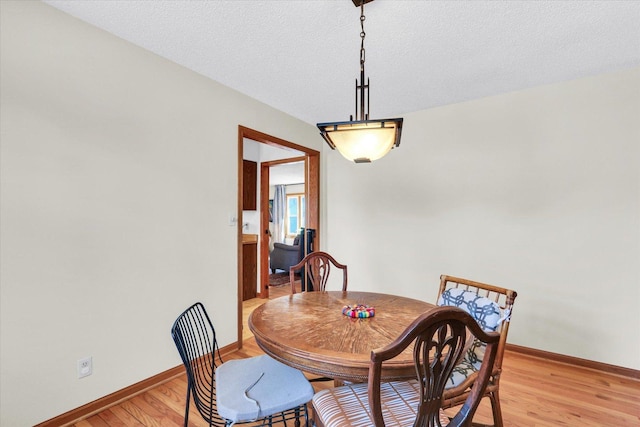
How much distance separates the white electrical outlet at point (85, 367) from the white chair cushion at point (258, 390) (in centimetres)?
98

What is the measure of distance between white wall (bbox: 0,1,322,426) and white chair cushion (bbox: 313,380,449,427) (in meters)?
1.48

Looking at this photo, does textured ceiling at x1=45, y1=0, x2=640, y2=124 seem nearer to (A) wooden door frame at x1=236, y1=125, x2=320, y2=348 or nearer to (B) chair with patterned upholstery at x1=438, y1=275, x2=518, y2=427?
(A) wooden door frame at x1=236, y1=125, x2=320, y2=348

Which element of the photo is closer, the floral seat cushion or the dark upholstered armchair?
the floral seat cushion

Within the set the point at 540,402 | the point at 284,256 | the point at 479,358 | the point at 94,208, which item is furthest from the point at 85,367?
the point at 284,256

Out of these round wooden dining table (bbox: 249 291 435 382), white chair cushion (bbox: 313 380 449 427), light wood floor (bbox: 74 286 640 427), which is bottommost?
light wood floor (bbox: 74 286 640 427)

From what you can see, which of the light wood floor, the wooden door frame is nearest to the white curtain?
the wooden door frame

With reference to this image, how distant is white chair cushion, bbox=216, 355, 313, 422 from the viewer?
1188 millimetres

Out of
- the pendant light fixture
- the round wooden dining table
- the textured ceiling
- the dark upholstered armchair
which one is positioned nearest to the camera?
the round wooden dining table

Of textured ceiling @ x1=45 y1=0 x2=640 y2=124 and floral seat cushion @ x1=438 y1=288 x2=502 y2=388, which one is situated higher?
textured ceiling @ x1=45 y1=0 x2=640 y2=124

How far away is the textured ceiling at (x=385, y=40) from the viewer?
5.57 feet

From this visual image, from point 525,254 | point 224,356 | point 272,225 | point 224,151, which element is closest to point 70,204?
point 224,151

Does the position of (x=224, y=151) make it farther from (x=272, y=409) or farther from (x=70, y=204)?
(x=272, y=409)

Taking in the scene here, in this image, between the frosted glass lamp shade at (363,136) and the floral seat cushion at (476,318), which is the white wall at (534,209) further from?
the frosted glass lamp shade at (363,136)

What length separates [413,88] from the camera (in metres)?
2.74
